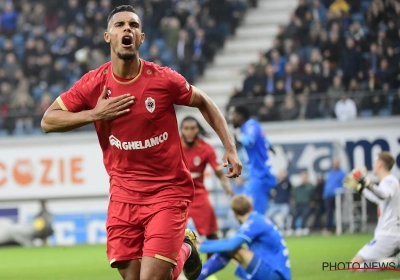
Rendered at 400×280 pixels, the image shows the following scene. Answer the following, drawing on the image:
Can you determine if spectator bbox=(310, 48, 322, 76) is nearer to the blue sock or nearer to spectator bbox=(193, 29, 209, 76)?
spectator bbox=(193, 29, 209, 76)

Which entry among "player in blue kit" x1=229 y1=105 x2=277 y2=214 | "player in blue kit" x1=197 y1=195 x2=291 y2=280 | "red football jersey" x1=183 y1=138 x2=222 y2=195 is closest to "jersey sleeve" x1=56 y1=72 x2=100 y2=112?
"player in blue kit" x1=197 y1=195 x2=291 y2=280

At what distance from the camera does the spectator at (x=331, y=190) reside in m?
18.9

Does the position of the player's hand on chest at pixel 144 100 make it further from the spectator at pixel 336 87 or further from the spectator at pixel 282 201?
the spectator at pixel 336 87

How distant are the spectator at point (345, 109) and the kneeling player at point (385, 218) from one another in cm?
811

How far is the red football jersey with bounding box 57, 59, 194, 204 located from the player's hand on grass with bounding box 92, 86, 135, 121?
8 centimetres

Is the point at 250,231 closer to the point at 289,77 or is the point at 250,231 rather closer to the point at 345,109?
the point at 345,109

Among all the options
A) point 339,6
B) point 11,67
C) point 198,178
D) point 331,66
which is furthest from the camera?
point 11,67

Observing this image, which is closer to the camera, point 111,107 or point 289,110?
point 111,107

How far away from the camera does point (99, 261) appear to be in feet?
46.5

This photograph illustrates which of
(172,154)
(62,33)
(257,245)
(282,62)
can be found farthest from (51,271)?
(62,33)

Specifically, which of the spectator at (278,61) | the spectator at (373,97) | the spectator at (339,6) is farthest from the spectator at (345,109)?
the spectator at (339,6)

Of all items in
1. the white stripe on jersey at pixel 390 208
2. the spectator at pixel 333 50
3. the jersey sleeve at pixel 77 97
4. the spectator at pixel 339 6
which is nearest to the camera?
the jersey sleeve at pixel 77 97

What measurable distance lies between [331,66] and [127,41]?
1510cm

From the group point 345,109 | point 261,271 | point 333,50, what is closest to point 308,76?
point 333,50
